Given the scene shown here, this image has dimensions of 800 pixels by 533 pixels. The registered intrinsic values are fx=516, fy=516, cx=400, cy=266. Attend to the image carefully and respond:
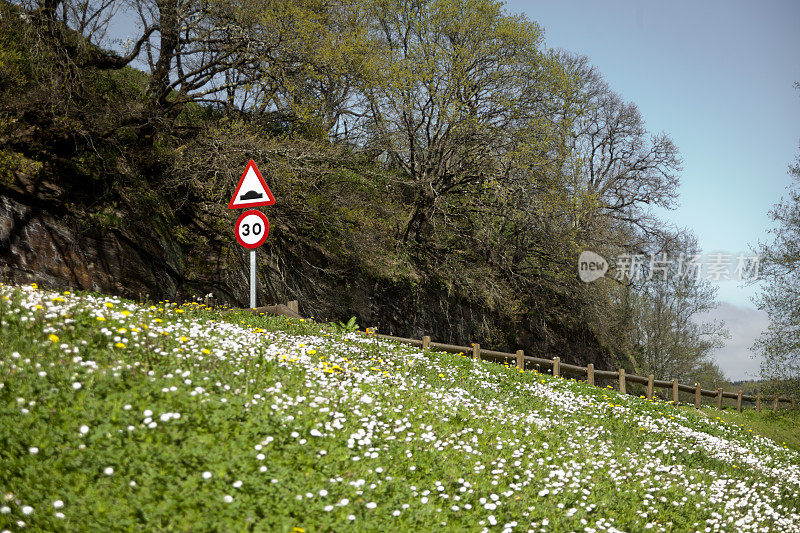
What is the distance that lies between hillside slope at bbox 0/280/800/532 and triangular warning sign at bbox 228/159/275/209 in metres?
2.47

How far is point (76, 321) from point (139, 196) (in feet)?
24.4

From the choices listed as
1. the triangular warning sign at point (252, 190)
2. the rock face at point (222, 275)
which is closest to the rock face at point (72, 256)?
the rock face at point (222, 275)

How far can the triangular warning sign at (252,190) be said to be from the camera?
411 inches

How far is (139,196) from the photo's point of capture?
12.9m

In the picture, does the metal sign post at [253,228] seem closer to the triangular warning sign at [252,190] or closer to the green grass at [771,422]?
the triangular warning sign at [252,190]

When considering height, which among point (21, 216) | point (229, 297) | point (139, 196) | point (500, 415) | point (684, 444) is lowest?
point (684, 444)

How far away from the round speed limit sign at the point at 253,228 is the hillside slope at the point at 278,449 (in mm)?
1676

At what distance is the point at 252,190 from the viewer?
10531 mm

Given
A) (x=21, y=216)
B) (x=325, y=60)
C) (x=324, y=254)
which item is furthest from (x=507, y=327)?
(x=21, y=216)

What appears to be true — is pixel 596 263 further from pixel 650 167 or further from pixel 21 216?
pixel 21 216

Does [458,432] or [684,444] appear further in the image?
[684,444]

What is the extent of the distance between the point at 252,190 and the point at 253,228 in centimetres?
79

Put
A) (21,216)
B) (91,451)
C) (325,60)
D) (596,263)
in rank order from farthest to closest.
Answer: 1. (596,263)
2. (325,60)
3. (21,216)
4. (91,451)

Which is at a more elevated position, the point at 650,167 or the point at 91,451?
the point at 650,167
